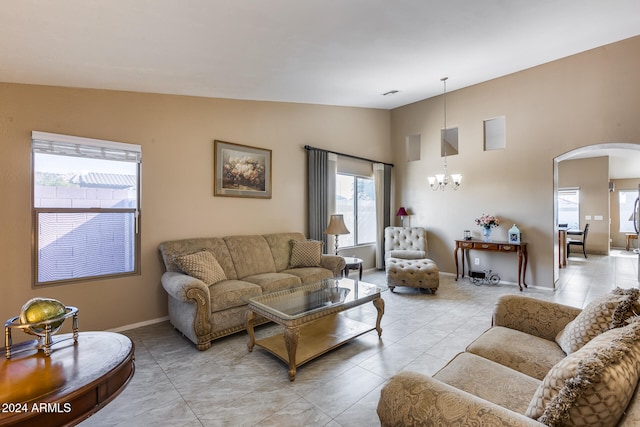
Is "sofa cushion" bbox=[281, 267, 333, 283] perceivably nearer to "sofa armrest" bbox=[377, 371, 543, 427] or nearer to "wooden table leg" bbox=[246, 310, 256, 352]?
"wooden table leg" bbox=[246, 310, 256, 352]

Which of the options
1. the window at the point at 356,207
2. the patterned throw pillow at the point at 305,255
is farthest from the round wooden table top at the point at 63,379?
the window at the point at 356,207

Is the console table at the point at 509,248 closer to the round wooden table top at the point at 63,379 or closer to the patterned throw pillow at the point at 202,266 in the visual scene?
the patterned throw pillow at the point at 202,266

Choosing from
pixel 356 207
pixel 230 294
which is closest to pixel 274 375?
pixel 230 294

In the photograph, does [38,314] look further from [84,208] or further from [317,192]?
[317,192]

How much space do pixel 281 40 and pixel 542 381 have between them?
3114mm

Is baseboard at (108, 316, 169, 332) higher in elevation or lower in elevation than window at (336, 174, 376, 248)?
lower

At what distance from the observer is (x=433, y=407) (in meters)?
1.07

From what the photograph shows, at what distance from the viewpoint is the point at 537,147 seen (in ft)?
16.3

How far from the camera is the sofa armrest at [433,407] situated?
38.0 inches

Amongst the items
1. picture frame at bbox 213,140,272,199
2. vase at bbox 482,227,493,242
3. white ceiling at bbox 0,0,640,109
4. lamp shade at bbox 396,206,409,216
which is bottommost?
vase at bbox 482,227,493,242

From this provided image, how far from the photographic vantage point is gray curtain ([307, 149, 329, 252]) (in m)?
5.05

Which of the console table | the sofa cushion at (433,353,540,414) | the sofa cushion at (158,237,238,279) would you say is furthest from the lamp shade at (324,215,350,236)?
the sofa cushion at (433,353,540,414)

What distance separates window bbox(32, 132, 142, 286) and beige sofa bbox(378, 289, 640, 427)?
329cm

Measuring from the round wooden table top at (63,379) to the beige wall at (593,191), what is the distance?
1152cm
